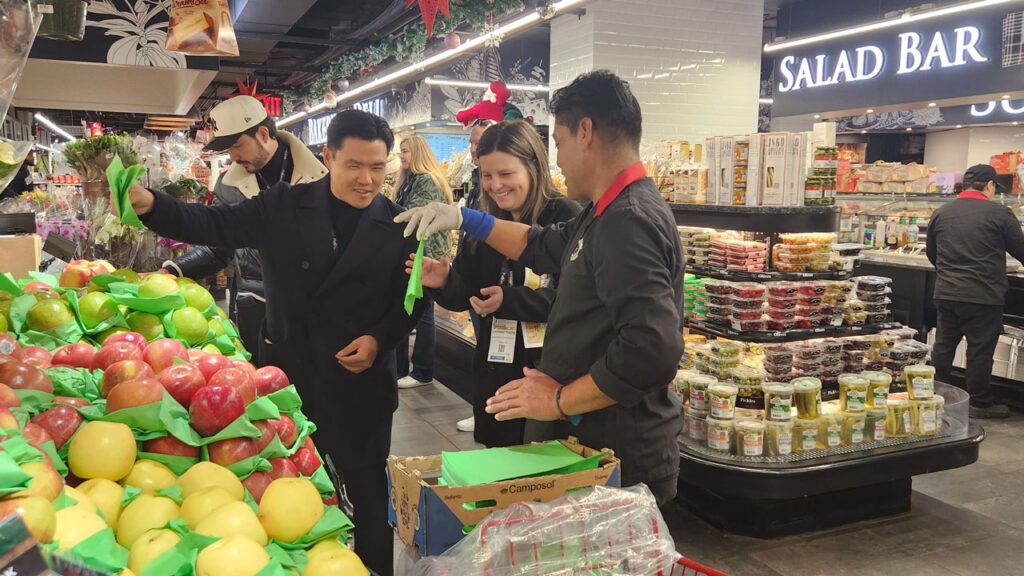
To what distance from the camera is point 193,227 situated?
2.66m

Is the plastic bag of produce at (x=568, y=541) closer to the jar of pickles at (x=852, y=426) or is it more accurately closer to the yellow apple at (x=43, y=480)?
the yellow apple at (x=43, y=480)

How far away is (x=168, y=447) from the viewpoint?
147 cm

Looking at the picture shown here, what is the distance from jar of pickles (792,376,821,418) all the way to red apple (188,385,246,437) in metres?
3.07

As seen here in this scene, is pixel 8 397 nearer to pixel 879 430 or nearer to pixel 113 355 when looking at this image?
pixel 113 355

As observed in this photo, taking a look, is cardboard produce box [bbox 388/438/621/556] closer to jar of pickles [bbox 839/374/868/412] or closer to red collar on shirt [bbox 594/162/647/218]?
red collar on shirt [bbox 594/162/647/218]

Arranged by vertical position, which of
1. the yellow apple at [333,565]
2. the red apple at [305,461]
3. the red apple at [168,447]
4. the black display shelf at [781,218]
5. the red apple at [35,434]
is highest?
the black display shelf at [781,218]

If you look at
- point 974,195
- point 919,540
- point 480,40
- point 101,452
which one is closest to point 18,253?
point 101,452

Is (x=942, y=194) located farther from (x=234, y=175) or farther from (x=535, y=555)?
(x=535, y=555)

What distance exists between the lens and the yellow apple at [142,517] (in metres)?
1.20

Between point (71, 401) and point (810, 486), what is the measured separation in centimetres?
329

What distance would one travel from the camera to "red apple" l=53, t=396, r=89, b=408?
1.46 m

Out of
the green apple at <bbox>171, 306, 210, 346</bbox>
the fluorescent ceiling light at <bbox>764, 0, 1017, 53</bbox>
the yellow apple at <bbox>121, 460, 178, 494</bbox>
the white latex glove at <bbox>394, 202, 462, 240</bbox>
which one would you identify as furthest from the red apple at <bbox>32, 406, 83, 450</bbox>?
the fluorescent ceiling light at <bbox>764, 0, 1017, 53</bbox>

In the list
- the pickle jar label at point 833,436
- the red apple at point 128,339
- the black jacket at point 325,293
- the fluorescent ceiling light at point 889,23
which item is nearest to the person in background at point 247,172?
the black jacket at point 325,293

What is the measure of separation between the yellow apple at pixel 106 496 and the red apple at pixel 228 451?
236 millimetres
